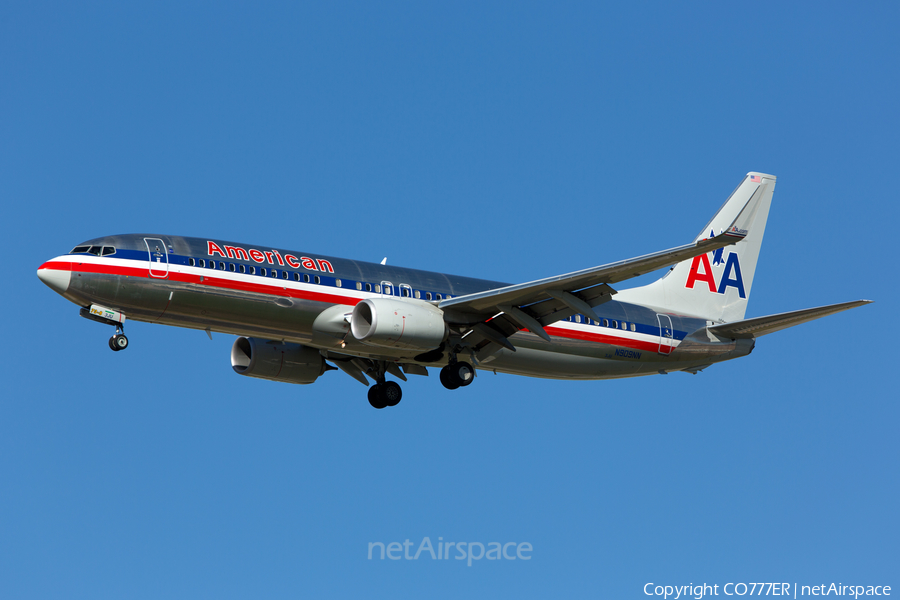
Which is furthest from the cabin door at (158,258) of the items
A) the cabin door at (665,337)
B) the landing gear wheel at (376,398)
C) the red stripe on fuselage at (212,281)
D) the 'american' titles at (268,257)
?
the cabin door at (665,337)

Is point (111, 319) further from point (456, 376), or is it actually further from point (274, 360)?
point (456, 376)

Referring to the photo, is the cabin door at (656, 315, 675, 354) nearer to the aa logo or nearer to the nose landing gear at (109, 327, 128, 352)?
the aa logo

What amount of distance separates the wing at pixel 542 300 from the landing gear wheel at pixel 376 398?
5.07m

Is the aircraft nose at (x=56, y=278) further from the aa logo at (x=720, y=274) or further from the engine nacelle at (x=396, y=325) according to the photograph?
the aa logo at (x=720, y=274)

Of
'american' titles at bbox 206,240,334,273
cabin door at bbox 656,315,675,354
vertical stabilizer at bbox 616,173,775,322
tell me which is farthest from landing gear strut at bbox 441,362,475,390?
vertical stabilizer at bbox 616,173,775,322

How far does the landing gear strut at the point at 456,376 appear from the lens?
32906 millimetres

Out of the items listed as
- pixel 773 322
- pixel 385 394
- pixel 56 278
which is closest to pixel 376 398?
pixel 385 394

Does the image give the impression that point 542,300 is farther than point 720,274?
No

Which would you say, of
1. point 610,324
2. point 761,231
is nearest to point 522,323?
point 610,324

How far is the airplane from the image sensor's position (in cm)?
2820

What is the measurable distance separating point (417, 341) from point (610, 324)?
8.78m

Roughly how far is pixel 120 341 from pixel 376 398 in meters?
10.5

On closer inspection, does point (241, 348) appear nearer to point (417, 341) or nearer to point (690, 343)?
point (417, 341)

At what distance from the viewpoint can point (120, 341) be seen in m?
28.2
